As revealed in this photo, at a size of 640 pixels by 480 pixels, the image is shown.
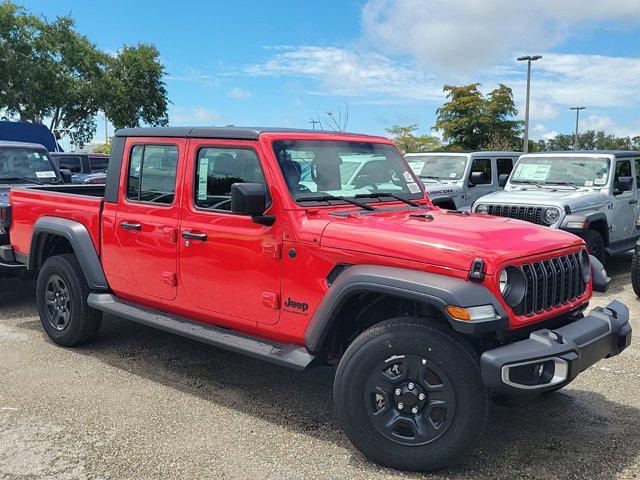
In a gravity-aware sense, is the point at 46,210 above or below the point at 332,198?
below

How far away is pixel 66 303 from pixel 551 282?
3890 mm

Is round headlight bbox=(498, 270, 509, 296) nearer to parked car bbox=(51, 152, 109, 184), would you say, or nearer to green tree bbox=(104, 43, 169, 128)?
parked car bbox=(51, 152, 109, 184)

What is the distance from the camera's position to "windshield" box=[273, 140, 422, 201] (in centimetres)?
392

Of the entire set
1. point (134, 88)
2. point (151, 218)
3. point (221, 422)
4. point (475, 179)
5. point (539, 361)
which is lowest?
point (221, 422)

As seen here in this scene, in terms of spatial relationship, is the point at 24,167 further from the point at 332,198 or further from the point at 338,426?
the point at 338,426

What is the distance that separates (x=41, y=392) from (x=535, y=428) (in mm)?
3307

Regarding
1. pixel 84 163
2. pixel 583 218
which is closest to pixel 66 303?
pixel 583 218

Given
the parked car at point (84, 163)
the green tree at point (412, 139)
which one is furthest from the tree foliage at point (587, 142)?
the parked car at point (84, 163)

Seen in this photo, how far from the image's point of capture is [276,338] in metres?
A: 3.79

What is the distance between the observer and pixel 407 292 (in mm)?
3078

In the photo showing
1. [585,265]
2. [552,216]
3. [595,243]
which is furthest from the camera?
[595,243]

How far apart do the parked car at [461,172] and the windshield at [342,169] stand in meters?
5.81

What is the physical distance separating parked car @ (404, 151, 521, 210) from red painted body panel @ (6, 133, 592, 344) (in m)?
6.35

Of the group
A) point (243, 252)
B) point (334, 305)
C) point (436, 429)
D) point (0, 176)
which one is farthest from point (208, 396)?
point (0, 176)
